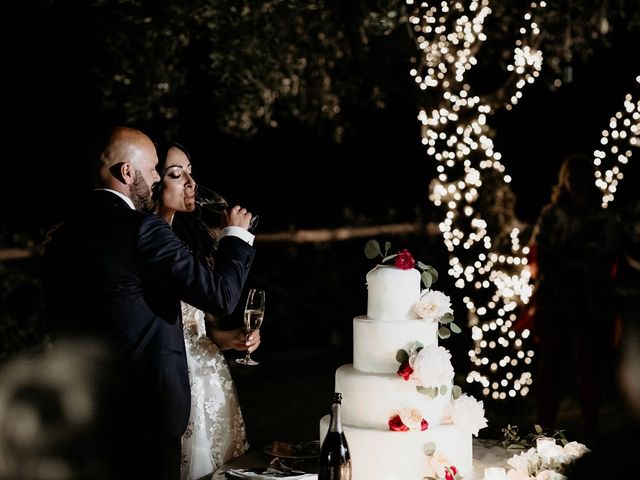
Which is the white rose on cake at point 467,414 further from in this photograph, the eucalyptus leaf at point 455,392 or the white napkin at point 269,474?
the white napkin at point 269,474

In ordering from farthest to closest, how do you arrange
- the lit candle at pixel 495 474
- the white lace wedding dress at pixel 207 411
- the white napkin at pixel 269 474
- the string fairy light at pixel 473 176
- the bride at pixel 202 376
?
the string fairy light at pixel 473 176 → the white lace wedding dress at pixel 207 411 → the bride at pixel 202 376 → the white napkin at pixel 269 474 → the lit candle at pixel 495 474

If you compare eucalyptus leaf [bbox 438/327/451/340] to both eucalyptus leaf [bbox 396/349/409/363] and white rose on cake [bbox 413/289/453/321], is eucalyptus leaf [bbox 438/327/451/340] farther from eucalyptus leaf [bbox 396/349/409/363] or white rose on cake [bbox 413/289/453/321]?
eucalyptus leaf [bbox 396/349/409/363]

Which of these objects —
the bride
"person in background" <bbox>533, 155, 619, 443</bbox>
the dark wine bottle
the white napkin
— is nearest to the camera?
the dark wine bottle

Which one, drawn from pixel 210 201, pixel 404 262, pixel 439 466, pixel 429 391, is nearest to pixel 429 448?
pixel 439 466

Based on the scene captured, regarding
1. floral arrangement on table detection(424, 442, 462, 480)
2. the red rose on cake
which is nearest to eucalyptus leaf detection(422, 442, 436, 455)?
floral arrangement on table detection(424, 442, 462, 480)

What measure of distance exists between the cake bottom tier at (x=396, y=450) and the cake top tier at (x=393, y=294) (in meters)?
0.39

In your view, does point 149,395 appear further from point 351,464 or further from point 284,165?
point 284,165

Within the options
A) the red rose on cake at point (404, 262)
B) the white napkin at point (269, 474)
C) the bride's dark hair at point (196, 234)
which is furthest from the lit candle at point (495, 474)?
the bride's dark hair at point (196, 234)

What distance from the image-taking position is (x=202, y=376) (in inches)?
142

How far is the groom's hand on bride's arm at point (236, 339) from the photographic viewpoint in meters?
3.45

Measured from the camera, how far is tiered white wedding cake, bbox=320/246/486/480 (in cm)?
288

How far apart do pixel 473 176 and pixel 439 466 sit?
3957 millimetres

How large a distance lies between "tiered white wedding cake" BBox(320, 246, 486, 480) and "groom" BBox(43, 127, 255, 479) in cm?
49

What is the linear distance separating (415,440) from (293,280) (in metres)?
6.68
